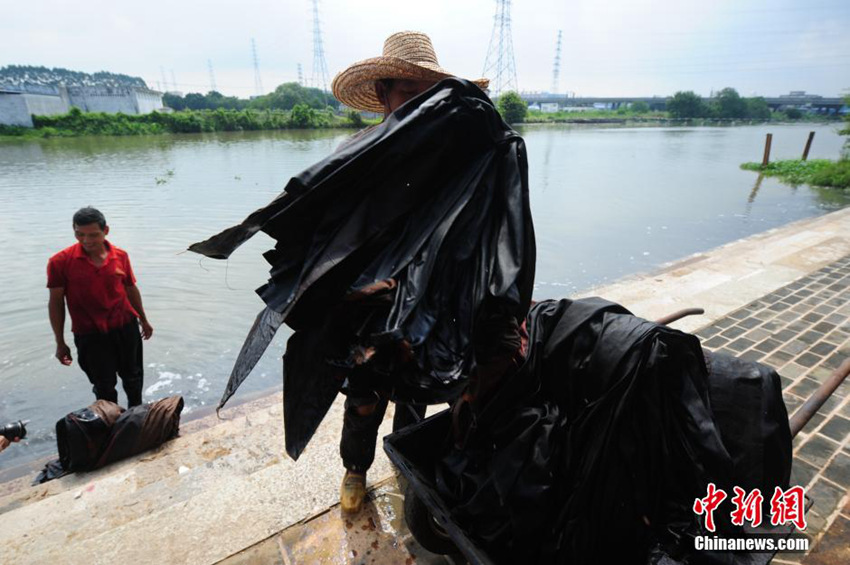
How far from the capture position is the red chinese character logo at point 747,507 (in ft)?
4.50

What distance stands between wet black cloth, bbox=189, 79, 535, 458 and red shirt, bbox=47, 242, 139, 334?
114 inches

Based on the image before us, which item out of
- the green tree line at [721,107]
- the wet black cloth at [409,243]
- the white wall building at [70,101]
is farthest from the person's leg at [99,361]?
the green tree line at [721,107]

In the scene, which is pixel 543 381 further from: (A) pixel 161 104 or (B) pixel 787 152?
(A) pixel 161 104

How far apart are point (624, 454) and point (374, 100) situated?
2045 millimetres

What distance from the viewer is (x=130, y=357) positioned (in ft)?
13.3

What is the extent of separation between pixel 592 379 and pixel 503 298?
20.2 inches

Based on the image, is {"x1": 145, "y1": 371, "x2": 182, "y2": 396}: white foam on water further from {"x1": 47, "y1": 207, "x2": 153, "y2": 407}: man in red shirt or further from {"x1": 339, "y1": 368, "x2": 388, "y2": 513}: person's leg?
{"x1": 339, "y1": 368, "x2": 388, "y2": 513}: person's leg

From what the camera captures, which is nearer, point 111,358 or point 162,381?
point 111,358

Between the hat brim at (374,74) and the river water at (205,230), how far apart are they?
391 cm

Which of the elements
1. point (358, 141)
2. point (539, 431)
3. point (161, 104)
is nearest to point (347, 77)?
point (358, 141)

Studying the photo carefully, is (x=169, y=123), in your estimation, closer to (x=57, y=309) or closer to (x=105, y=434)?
(x=57, y=309)

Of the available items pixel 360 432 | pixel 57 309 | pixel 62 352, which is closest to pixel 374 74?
pixel 360 432

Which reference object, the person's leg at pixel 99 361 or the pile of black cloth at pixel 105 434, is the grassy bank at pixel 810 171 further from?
the person's leg at pixel 99 361

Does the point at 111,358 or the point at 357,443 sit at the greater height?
the point at 357,443
